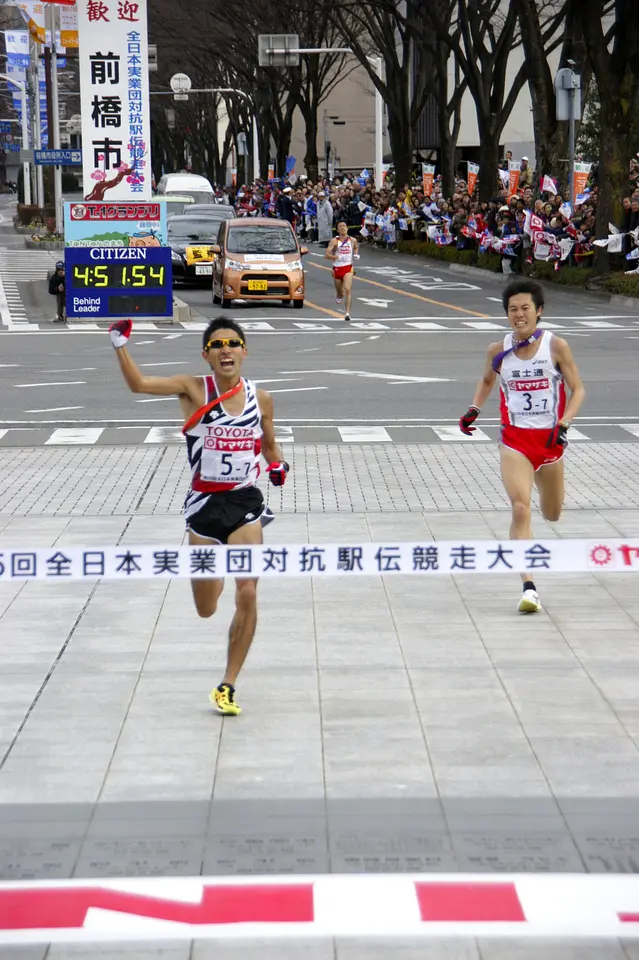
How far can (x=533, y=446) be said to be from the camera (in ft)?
29.3

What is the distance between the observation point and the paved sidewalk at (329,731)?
5379 mm

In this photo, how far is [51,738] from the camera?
21.8 feet

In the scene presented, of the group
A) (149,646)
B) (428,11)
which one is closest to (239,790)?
(149,646)

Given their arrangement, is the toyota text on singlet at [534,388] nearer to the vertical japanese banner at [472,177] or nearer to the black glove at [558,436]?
the black glove at [558,436]

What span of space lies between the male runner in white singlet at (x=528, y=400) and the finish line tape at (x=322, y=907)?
380 centimetres

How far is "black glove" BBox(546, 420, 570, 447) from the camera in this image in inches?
344

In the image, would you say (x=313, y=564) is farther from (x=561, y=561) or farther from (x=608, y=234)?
(x=608, y=234)

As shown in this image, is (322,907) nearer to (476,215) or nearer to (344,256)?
(344,256)

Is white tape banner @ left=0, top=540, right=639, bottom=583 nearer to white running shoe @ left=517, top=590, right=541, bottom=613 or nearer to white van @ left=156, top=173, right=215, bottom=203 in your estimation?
white running shoe @ left=517, top=590, right=541, bottom=613

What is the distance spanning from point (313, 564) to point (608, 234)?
96.1 ft

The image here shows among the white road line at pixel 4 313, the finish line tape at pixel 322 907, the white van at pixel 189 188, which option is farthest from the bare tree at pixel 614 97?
the finish line tape at pixel 322 907

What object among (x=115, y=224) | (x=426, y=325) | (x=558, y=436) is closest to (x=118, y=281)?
(x=115, y=224)

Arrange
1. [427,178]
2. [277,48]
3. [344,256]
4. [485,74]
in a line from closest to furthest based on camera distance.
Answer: [344,256] → [485,74] → [277,48] → [427,178]

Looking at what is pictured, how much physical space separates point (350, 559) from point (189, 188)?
164 ft
